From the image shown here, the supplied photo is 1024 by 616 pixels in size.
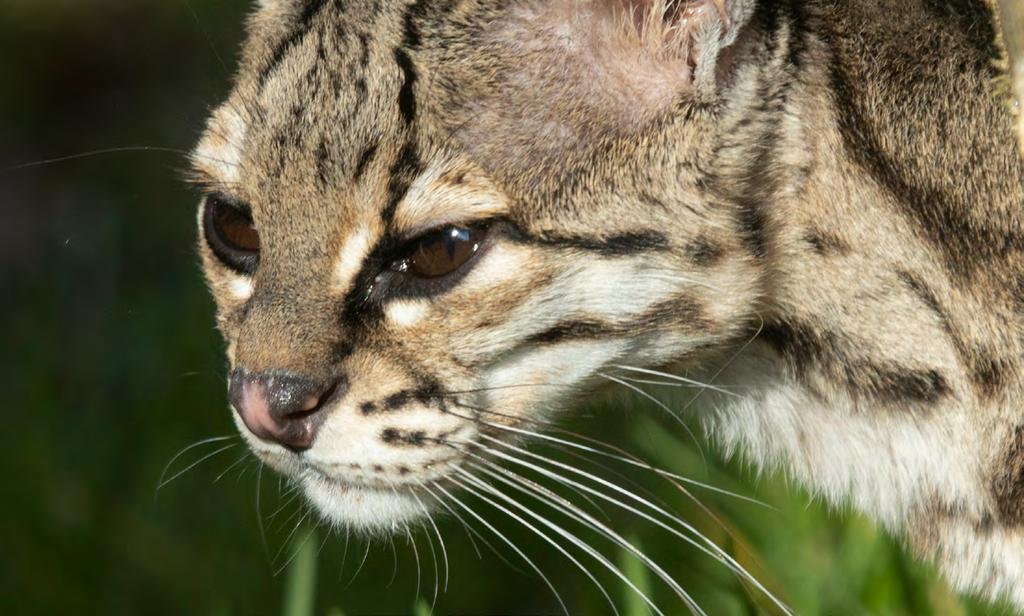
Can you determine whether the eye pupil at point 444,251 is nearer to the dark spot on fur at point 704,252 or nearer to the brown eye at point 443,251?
the brown eye at point 443,251

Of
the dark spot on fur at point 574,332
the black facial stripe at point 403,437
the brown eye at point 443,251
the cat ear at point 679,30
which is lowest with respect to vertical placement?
the black facial stripe at point 403,437

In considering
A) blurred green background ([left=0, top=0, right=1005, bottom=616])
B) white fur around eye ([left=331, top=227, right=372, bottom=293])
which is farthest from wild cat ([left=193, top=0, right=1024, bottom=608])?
blurred green background ([left=0, top=0, right=1005, bottom=616])

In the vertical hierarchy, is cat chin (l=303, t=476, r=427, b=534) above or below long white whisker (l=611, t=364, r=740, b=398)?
below

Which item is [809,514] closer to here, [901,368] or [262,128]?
[901,368]

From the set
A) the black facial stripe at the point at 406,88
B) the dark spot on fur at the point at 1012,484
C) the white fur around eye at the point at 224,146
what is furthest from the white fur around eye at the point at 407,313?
the dark spot on fur at the point at 1012,484

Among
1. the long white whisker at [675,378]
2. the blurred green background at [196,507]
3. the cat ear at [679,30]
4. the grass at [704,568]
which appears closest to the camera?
the cat ear at [679,30]

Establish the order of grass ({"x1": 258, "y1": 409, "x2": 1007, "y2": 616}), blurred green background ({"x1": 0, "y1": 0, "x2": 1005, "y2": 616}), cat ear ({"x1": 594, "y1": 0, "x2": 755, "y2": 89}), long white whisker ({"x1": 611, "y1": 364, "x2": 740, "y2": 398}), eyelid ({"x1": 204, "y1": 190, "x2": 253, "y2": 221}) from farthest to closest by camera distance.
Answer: blurred green background ({"x1": 0, "y1": 0, "x2": 1005, "y2": 616}) < grass ({"x1": 258, "y1": 409, "x2": 1007, "y2": 616}) < eyelid ({"x1": 204, "y1": 190, "x2": 253, "y2": 221}) < long white whisker ({"x1": 611, "y1": 364, "x2": 740, "y2": 398}) < cat ear ({"x1": 594, "y1": 0, "x2": 755, "y2": 89})

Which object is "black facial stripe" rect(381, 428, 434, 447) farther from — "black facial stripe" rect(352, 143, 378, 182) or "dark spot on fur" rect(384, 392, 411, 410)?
"black facial stripe" rect(352, 143, 378, 182)
